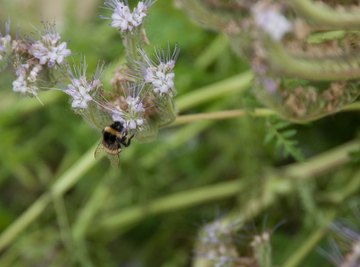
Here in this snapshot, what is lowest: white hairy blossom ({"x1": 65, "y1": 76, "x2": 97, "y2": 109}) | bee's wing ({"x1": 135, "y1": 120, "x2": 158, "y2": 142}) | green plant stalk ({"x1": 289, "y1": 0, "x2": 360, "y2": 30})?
green plant stalk ({"x1": 289, "y1": 0, "x2": 360, "y2": 30})

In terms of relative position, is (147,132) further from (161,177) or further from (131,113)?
(161,177)

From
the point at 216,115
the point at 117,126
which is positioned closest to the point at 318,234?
the point at 216,115

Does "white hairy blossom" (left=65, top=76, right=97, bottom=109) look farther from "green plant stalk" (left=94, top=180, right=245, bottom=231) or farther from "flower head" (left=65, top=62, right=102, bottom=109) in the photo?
"green plant stalk" (left=94, top=180, right=245, bottom=231)

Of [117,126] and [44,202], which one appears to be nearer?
[117,126]

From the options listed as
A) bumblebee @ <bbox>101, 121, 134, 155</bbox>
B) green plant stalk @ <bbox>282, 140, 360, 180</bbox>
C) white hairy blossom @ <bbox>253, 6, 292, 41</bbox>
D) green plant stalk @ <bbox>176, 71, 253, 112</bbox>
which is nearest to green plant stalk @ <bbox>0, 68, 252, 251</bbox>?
green plant stalk @ <bbox>176, 71, 253, 112</bbox>

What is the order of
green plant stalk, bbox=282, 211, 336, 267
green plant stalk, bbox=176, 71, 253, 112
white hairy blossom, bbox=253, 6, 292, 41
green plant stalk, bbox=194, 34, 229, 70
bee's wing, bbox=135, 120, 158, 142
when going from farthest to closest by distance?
green plant stalk, bbox=194, 34, 229, 70 < green plant stalk, bbox=176, 71, 253, 112 < green plant stalk, bbox=282, 211, 336, 267 < bee's wing, bbox=135, 120, 158, 142 < white hairy blossom, bbox=253, 6, 292, 41
